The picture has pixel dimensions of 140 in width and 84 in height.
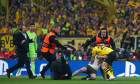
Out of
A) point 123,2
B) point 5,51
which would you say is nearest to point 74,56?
point 5,51

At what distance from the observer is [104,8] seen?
25094mm

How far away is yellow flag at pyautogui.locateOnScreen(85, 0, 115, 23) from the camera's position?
24.0m

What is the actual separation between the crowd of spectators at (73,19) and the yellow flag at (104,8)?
305 mm

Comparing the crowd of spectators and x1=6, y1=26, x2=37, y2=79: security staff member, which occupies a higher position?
the crowd of spectators

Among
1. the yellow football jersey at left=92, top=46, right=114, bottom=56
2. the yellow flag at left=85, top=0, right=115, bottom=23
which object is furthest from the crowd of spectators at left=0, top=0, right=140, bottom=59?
the yellow football jersey at left=92, top=46, right=114, bottom=56

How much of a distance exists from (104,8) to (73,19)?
9.48 ft

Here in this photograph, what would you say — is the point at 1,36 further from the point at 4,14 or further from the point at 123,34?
the point at 123,34

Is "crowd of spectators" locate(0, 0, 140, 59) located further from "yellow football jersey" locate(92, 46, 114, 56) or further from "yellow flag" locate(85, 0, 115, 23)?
"yellow football jersey" locate(92, 46, 114, 56)

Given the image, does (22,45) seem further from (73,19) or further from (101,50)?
(73,19)

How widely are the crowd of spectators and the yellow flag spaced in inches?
12.0

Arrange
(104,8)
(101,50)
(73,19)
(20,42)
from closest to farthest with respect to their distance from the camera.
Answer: (101,50), (20,42), (73,19), (104,8)

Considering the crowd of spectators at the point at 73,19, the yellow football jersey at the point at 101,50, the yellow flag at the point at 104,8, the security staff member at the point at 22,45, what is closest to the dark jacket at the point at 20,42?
the security staff member at the point at 22,45

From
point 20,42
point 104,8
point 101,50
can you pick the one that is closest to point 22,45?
point 20,42

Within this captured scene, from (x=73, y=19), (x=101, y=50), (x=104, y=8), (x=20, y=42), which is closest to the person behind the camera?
(x=101, y=50)
